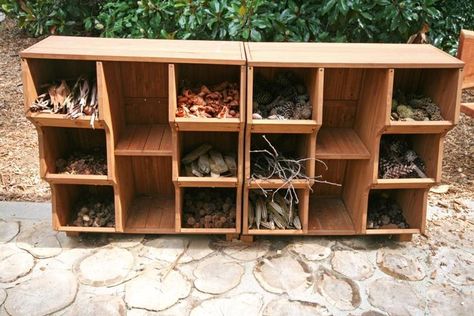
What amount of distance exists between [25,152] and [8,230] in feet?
3.36

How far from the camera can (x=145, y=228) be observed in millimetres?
2680

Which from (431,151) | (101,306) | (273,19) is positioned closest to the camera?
(101,306)

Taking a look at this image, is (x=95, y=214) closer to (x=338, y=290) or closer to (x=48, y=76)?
(x=48, y=76)

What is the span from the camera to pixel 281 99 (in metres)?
2.54

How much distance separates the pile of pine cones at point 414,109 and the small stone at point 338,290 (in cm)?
87

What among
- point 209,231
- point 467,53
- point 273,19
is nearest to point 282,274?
point 209,231

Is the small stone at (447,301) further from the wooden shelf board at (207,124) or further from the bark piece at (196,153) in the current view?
the bark piece at (196,153)

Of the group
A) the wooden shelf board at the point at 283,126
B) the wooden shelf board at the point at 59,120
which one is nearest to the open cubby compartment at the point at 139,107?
the wooden shelf board at the point at 59,120

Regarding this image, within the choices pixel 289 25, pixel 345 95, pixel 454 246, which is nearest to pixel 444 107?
pixel 345 95

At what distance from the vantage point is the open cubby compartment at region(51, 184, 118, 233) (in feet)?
8.54

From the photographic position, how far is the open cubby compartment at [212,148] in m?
2.49

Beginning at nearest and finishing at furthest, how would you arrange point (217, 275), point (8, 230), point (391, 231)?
point (217, 275) < point (391, 231) < point (8, 230)

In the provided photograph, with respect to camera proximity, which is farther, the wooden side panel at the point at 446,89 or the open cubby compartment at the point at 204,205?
the open cubby compartment at the point at 204,205

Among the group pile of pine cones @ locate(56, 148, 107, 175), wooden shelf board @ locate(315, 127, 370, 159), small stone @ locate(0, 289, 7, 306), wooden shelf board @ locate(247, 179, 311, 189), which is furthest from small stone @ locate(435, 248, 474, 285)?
small stone @ locate(0, 289, 7, 306)
